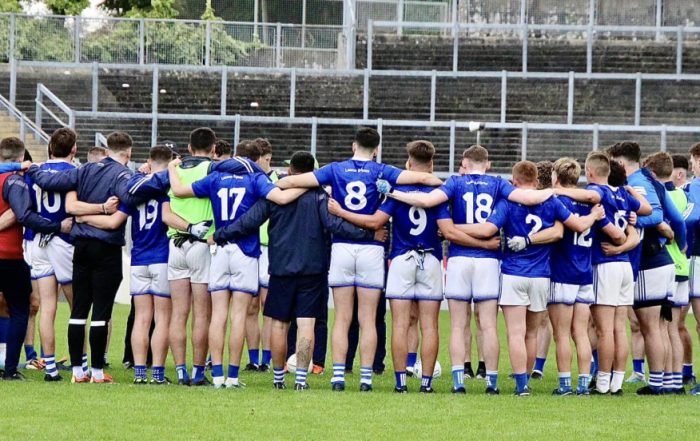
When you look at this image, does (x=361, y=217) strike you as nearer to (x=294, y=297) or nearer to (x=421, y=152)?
(x=421, y=152)

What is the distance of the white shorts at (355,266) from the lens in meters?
12.7

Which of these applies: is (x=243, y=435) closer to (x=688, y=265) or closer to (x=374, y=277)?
(x=374, y=277)

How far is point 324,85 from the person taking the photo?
106ft

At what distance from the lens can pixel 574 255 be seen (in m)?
12.9

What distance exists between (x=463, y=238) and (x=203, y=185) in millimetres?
2409

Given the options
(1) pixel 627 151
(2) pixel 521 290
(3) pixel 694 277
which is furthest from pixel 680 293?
(2) pixel 521 290

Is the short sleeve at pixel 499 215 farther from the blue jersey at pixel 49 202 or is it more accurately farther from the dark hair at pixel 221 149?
the blue jersey at pixel 49 202

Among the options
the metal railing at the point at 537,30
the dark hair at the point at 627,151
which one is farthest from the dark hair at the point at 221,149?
the metal railing at the point at 537,30

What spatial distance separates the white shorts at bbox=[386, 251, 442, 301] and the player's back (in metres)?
1.12

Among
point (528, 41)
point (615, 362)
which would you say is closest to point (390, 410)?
point (615, 362)

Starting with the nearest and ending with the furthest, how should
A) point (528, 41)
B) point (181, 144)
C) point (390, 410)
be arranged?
point (390, 410) < point (181, 144) < point (528, 41)

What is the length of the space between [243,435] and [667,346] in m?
5.29

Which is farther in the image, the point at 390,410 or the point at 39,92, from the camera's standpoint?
the point at 39,92

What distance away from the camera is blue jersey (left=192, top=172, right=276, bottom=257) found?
1274 centimetres
